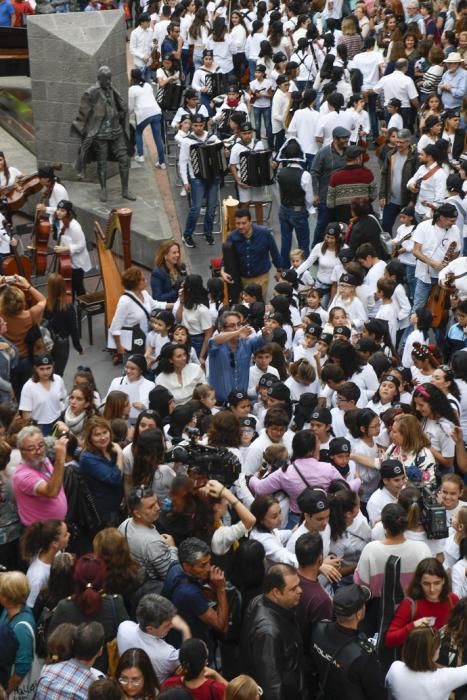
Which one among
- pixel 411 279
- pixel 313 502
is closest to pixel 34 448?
pixel 313 502

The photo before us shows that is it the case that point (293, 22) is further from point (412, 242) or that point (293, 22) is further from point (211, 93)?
point (412, 242)

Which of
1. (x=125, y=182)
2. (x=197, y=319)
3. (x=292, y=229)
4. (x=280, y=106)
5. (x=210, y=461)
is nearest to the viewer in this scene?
(x=210, y=461)

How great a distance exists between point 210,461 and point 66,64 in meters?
9.09

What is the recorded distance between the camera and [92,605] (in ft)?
21.7

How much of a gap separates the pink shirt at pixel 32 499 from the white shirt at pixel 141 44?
1322 cm

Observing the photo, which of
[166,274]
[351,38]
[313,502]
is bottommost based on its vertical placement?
[166,274]

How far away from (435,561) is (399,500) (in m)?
0.62

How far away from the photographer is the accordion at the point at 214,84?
59.5 feet

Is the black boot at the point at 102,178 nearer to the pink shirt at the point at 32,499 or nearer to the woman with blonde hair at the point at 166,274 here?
the woman with blonde hair at the point at 166,274

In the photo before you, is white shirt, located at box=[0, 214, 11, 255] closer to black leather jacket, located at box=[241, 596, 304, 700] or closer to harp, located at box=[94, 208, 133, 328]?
harp, located at box=[94, 208, 133, 328]

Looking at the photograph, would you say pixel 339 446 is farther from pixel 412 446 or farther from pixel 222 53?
pixel 222 53

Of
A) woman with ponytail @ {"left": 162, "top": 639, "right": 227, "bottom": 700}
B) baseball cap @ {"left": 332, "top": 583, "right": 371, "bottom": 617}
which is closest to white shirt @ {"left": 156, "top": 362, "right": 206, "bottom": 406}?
baseball cap @ {"left": 332, "top": 583, "right": 371, "bottom": 617}

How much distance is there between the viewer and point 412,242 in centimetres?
1206

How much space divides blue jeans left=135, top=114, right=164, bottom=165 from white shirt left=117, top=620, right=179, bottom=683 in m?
11.0
